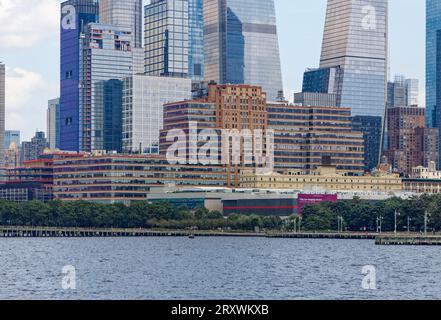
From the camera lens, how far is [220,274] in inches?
4304

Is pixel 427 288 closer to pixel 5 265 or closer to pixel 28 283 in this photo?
pixel 28 283

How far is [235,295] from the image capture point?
80.7 metres

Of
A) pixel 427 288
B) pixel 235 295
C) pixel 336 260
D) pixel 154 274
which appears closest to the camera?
pixel 235 295

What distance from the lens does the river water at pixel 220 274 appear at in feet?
270

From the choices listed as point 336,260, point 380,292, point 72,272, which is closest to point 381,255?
point 336,260

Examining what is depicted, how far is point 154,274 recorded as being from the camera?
107 m

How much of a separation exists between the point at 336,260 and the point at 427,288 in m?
49.4

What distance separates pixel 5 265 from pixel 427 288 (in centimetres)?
5402

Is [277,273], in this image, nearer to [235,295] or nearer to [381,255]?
[235,295]

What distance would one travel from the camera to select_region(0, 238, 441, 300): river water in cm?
8238

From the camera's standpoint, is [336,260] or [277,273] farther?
[336,260]

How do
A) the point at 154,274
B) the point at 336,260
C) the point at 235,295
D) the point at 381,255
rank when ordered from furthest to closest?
the point at 381,255
the point at 336,260
the point at 154,274
the point at 235,295
